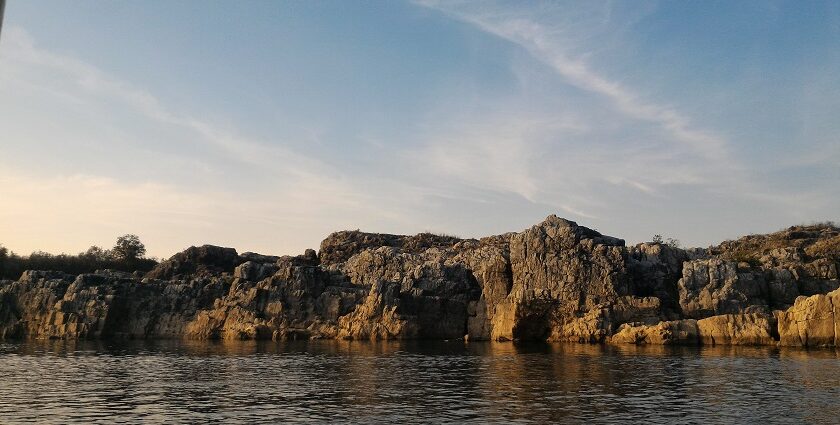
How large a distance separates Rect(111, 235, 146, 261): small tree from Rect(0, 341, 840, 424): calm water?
375 feet

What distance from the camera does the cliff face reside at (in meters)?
76.9

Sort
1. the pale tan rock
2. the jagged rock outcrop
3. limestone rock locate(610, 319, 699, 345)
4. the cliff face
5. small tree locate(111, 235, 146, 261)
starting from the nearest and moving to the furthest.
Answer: the jagged rock outcrop, the pale tan rock, limestone rock locate(610, 319, 699, 345), the cliff face, small tree locate(111, 235, 146, 261)

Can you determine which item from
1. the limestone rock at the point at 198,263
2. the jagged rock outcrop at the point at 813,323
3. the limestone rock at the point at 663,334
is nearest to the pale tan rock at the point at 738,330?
the limestone rock at the point at 663,334

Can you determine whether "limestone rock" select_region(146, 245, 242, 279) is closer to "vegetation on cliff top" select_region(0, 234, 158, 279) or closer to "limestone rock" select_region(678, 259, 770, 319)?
"vegetation on cliff top" select_region(0, 234, 158, 279)

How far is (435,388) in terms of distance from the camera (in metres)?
36.9

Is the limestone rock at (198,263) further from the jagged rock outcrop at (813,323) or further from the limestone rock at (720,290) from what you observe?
the jagged rock outcrop at (813,323)

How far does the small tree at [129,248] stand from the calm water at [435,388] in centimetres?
11444

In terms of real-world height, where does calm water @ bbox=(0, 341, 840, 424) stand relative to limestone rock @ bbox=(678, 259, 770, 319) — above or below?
below

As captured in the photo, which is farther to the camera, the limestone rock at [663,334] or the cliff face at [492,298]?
the cliff face at [492,298]

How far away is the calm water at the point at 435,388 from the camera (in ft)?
91.0

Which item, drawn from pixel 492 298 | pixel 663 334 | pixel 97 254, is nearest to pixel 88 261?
pixel 97 254

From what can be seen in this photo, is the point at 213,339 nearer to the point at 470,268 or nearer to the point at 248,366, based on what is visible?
the point at 470,268

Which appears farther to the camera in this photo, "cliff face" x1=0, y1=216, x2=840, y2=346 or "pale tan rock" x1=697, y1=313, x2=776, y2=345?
"cliff face" x1=0, y1=216, x2=840, y2=346

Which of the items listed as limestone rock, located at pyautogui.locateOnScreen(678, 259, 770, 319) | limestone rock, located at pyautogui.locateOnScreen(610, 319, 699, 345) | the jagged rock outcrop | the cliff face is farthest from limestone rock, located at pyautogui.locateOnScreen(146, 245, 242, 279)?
the jagged rock outcrop
